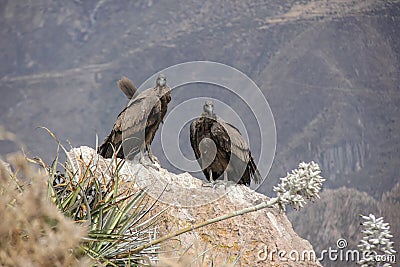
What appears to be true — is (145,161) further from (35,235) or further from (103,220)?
(35,235)

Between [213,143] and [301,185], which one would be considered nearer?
[301,185]

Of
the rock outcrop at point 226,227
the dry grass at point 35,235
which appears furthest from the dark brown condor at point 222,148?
the dry grass at point 35,235

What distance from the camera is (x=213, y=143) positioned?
19.2ft

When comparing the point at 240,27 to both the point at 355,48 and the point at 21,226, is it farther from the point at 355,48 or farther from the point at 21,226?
the point at 21,226

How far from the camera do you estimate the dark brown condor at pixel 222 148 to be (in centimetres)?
580

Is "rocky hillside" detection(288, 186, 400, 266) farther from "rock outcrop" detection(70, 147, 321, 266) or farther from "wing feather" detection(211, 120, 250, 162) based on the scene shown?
"rock outcrop" detection(70, 147, 321, 266)

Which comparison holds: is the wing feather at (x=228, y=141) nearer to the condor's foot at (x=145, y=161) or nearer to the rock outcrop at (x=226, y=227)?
the condor's foot at (x=145, y=161)

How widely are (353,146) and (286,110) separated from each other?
3009 mm

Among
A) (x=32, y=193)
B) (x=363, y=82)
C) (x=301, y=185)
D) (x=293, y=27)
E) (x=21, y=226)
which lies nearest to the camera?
(x=32, y=193)

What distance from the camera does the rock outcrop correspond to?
4406 mm

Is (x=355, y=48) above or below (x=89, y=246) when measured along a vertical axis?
above

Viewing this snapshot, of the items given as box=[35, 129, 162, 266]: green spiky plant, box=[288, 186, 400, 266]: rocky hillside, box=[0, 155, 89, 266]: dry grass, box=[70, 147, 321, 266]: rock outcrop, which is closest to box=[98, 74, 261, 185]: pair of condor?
box=[70, 147, 321, 266]: rock outcrop

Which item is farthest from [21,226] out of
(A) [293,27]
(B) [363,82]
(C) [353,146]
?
(A) [293,27]

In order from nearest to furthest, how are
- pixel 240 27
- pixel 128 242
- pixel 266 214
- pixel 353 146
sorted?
pixel 128 242 < pixel 266 214 < pixel 353 146 < pixel 240 27
